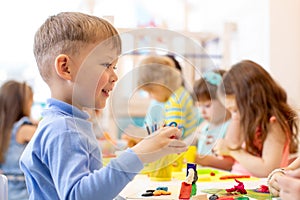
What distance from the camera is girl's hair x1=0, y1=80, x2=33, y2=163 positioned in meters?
1.83

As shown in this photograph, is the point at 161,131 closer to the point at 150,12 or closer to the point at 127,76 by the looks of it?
the point at 127,76

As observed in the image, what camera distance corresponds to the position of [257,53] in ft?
6.59

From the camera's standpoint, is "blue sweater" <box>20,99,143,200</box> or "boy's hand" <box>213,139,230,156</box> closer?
"blue sweater" <box>20,99,143,200</box>

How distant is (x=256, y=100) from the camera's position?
1.30 m

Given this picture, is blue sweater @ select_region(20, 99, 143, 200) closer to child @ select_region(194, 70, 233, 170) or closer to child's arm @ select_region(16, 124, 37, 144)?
child @ select_region(194, 70, 233, 170)

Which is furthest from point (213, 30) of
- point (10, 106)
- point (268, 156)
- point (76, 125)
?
point (76, 125)

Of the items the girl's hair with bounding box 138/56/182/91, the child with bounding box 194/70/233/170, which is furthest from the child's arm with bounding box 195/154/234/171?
the girl's hair with bounding box 138/56/182/91

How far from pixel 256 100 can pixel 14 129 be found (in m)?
1.05

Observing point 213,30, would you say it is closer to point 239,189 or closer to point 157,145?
point 239,189

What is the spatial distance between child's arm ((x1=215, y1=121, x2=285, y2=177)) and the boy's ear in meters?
0.68

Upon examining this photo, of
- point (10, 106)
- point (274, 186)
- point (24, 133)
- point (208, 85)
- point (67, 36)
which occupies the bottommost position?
point (24, 133)

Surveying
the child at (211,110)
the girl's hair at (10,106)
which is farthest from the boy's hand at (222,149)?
the girl's hair at (10,106)

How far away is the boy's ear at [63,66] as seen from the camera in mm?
658

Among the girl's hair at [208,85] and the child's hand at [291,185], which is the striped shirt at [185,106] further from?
the child's hand at [291,185]
